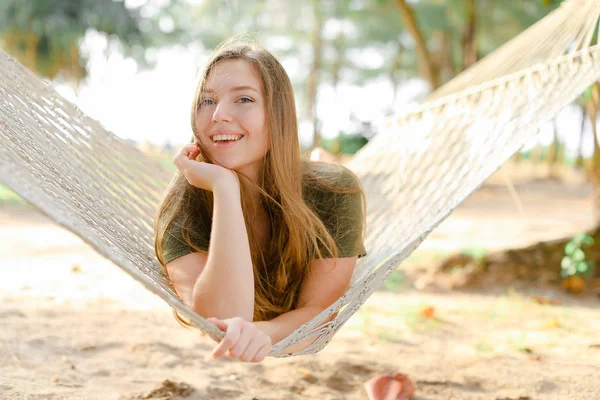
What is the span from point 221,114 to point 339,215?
379 millimetres

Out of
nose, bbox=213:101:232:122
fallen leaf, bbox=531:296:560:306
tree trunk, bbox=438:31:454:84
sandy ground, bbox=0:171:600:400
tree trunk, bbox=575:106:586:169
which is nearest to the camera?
nose, bbox=213:101:232:122

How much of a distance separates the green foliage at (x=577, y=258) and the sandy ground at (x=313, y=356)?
133 millimetres

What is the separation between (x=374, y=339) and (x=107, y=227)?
112 centimetres

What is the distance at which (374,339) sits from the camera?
203 centimetres

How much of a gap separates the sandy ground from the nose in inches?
28.9

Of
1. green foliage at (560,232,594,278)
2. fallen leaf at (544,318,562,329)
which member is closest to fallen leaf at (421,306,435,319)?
fallen leaf at (544,318,562,329)

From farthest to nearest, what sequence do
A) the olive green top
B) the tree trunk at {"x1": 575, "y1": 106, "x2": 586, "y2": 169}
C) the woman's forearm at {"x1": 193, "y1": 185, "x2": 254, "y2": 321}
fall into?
the tree trunk at {"x1": 575, "y1": 106, "x2": 586, "y2": 169}, the olive green top, the woman's forearm at {"x1": 193, "y1": 185, "x2": 254, "y2": 321}

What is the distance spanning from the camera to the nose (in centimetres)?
118

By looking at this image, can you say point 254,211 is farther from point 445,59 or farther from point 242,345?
point 445,59

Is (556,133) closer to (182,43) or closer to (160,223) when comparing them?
(182,43)

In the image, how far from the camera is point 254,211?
4.43 feet

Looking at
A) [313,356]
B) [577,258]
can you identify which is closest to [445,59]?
[577,258]

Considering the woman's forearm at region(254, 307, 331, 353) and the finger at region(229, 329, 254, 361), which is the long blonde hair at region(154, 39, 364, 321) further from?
the finger at region(229, 329, 254, 361)

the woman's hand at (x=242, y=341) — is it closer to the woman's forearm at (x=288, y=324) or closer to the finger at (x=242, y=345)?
the finger at (x=242, y=345)
